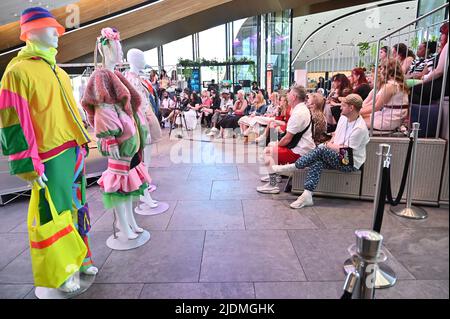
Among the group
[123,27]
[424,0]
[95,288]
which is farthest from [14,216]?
[424,0]

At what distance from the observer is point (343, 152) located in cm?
341

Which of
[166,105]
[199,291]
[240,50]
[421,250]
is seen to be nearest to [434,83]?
[421,250]

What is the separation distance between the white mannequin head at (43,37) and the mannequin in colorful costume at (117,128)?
38 centimetres

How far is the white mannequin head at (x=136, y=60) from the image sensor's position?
294cm

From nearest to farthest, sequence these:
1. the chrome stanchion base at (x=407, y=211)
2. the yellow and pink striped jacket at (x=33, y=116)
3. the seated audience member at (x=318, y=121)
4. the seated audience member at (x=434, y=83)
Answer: the yellow and pink striped jacket at (x=33, y=116) < the chrome stanchion base at (x=407, y=211) < the seated audience member at (x=434, y=83) < the seated audience member at (x=318, y=121)

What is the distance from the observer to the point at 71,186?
6.52 ft

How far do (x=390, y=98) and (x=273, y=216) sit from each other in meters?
1.98

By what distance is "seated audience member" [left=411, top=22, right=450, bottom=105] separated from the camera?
3258 millimetres

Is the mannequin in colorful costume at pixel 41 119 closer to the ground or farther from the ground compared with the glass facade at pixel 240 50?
closer to the ground

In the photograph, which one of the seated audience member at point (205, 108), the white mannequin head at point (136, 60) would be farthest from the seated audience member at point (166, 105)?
the white mannequin head at point (136, 60)

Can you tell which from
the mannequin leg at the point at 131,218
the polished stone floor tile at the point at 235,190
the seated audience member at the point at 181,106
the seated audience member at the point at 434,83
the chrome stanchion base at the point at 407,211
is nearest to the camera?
the mannequin leg at the point at 131,218

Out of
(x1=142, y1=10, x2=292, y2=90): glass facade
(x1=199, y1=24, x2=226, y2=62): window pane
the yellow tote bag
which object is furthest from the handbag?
(x1=199, y1=24, x2=226, y2=62): window pane

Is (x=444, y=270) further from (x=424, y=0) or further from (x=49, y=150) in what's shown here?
(x=424, y=0)

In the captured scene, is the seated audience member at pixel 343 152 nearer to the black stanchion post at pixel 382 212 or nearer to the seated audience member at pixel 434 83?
the seated audience member at pixel 434 83
